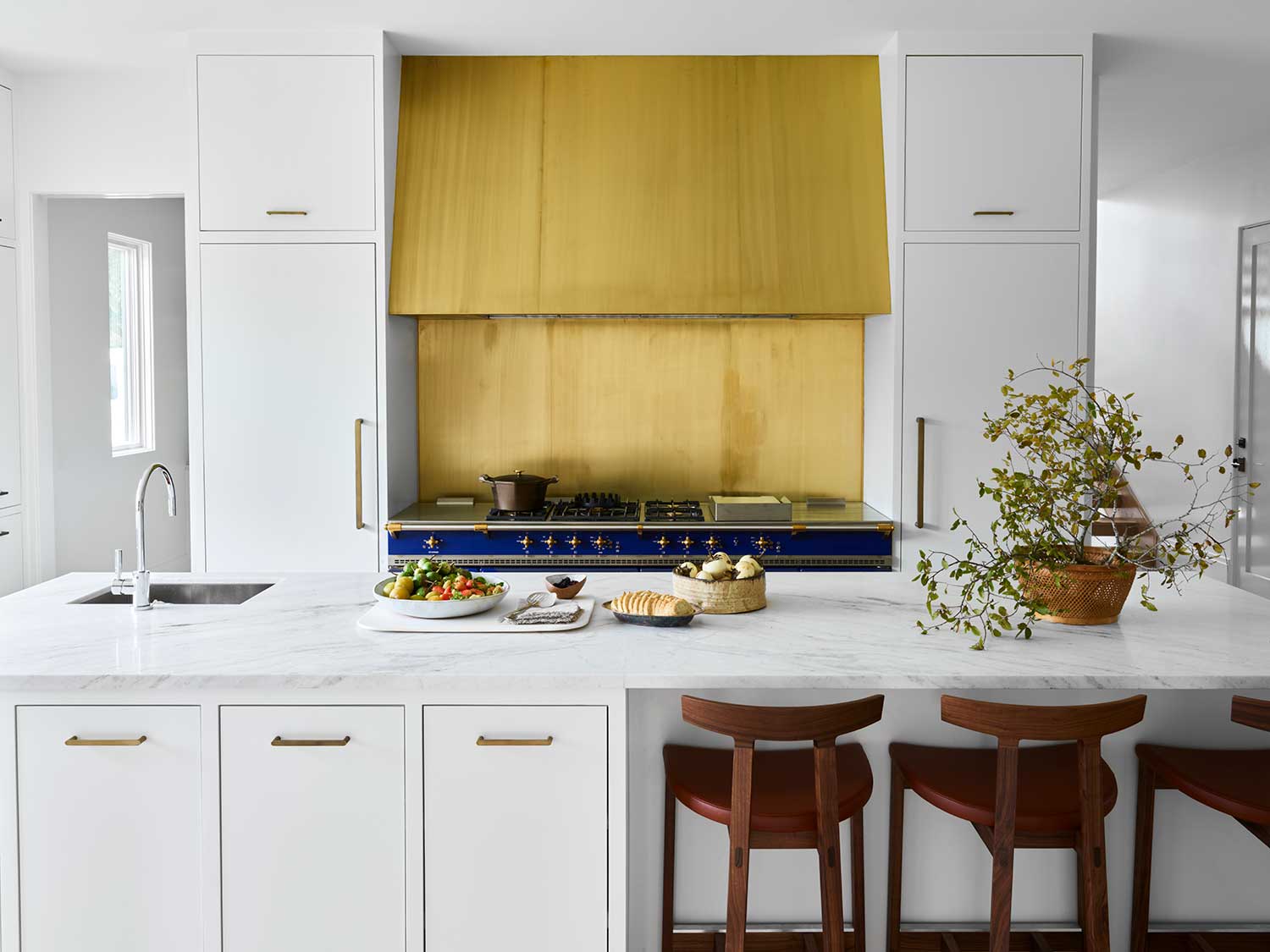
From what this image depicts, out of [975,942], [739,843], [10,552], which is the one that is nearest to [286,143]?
[10,552]

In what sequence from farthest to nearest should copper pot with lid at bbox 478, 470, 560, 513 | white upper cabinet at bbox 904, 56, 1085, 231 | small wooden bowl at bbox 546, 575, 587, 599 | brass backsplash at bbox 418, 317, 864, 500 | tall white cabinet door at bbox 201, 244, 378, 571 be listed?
brass backsplash at bbox 418, 317, 864, 500 → copper pot with lid at bbox 478, 470, 560, 513 → tall white cabinet door at bbox 201, 244, 378, 571 → white upper cabinet at bbox 904, 56, 1085, 231 → small wooden bowl at bbox 546, 575, 587, 599

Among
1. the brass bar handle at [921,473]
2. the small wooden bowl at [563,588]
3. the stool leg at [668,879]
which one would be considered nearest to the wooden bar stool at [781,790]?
the stool leg at [668,879]

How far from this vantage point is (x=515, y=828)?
1902 millimetres

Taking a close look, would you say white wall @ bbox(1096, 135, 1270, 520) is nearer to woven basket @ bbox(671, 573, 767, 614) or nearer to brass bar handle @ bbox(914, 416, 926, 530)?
brass bar handle @ bbox(914, 416, 926, 530)

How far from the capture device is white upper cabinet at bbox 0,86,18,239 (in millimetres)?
4074

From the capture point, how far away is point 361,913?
191 centimetres

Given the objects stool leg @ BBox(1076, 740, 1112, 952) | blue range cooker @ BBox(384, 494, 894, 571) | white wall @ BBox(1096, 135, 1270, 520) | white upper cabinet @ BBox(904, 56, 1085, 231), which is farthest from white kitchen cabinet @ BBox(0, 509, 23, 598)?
white wall @ BBox(1096, 135, 1270, 520)

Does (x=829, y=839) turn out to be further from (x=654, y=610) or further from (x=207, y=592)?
(x=207, y=592)

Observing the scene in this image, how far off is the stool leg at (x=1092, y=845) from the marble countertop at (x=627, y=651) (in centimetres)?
14

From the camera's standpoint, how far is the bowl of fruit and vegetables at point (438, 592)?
223 cm

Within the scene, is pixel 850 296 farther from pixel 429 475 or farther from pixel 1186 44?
pixel 429 475

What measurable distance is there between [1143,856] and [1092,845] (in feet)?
1.58

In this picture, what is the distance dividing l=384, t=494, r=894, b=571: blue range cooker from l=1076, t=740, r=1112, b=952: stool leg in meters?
2.04

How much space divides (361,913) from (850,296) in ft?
9.44
